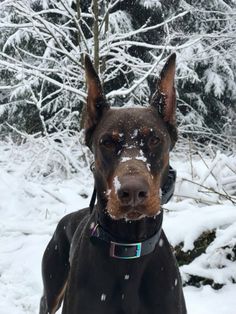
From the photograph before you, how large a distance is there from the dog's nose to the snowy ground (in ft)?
6.55

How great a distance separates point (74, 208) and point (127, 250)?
13.7 ft

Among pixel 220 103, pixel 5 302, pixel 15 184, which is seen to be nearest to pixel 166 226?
pixel 5 302

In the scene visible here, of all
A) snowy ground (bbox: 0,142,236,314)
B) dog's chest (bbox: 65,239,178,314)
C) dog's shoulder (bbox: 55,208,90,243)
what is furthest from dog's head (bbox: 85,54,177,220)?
snowy ground (bbox: 0,142,236,314)

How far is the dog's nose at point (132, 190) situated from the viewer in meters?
2.30

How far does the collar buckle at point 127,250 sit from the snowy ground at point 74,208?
1.57 metres

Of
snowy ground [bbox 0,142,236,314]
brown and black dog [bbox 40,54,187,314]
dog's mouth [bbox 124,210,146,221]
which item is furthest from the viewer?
snowy ground [bbox 0,142,236,314]

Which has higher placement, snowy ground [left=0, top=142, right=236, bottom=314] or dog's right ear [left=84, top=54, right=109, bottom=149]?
dog's right ear [left=84, top=54, right=109, bottom=149]

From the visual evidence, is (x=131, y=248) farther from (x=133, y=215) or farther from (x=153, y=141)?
(x=153, y=141)

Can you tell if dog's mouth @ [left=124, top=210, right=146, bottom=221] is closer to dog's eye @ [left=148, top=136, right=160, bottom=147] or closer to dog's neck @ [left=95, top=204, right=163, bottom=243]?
dog's neck @ [left=95, top=204, right=163, bottom=243]

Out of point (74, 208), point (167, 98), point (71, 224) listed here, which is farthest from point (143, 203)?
point (74, 208)

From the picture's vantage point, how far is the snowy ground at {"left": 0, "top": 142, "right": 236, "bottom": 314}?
14.4 feet

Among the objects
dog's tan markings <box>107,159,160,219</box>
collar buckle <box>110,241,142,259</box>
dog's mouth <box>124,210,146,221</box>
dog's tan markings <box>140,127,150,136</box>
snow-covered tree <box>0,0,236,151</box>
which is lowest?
snow-covered tree <box>0,0,236,151</box>

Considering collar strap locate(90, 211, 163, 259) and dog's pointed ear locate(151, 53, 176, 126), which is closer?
collar strap locate(90, 211, 163, 259)

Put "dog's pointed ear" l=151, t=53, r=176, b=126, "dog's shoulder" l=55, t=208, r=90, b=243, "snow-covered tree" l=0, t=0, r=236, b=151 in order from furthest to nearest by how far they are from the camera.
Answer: "snow-covered tree" l=0, t=0, r=236, b=151
"dog's shoulder" l=55, t=208, r=90, b=243
"dog's pointed ear" l=151, t=53, r=176, b=126
